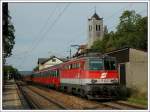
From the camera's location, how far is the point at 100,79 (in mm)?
21688

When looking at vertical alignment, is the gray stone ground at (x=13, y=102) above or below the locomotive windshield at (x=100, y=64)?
below

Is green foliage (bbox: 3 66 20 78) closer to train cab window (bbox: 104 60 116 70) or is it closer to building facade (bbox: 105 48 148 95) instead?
building facade (bbox: 105 48 148 95)

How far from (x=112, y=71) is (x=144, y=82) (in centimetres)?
436

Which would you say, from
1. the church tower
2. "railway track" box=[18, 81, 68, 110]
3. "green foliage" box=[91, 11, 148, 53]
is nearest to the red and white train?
"railway track" box=[18, 81, 68, 110]

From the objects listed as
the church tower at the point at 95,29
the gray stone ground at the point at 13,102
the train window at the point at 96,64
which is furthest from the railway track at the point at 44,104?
the church tower at the point at 95,29

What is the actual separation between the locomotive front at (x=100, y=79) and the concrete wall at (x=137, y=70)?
12.0ft

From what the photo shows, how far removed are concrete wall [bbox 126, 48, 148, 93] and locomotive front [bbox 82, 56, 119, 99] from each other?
3.67m

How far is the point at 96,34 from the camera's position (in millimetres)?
147625

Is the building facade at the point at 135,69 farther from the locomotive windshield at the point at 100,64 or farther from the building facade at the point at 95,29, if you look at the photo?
the building facade at the point at 95,29

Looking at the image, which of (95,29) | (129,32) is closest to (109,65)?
(129,32)

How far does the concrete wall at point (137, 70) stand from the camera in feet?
83.6

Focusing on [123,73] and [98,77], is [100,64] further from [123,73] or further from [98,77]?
[123,73]

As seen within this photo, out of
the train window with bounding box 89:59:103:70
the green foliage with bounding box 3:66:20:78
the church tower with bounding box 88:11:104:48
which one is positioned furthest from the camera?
the church tower with bounding box 88:11:104:48

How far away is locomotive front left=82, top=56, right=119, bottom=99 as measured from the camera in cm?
2145
